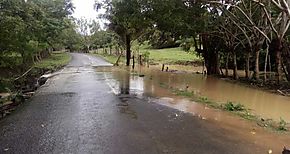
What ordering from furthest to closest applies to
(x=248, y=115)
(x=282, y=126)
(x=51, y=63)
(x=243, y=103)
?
(x=51, y=63)
(x=243, y=103)
(x=248, y=115)
(x=282, y=126)

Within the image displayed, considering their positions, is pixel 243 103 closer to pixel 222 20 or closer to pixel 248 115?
pixel 248 115

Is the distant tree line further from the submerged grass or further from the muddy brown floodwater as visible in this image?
the submerged grass

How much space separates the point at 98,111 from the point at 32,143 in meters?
4.62

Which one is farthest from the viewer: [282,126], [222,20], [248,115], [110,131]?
[222,20]

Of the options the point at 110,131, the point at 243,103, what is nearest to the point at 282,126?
the point at 110,131

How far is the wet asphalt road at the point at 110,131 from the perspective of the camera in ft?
26.8

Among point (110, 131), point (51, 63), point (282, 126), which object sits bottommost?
point (282, 126)

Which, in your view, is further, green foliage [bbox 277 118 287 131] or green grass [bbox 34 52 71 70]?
green grass [bbox 34 52 71 70]

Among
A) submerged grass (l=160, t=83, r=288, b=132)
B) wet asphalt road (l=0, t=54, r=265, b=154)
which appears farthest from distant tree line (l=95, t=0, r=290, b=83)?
wet asphalt road (l=0, t=54, r=265, b=154)

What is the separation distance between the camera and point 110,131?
32.2 feet

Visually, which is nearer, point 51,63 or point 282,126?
point 282,126

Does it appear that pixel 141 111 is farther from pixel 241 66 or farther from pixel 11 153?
pixel 241 66

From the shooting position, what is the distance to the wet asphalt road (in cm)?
818

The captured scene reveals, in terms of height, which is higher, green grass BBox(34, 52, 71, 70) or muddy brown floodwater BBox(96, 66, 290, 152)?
green grass BBox(34, 52, 71, 70)
